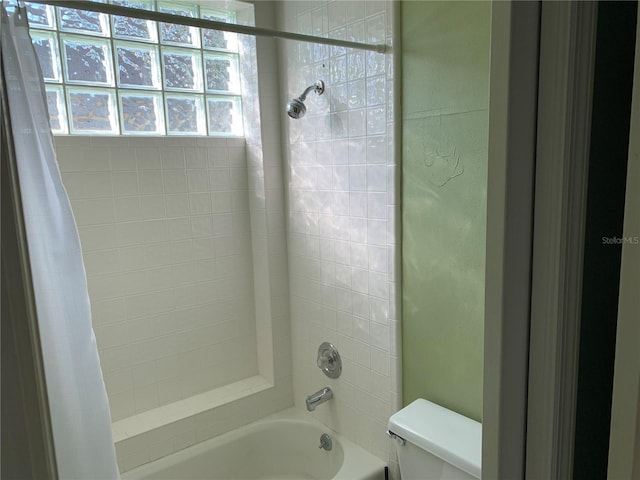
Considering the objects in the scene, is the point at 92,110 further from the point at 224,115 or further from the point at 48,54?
the point at 224,115

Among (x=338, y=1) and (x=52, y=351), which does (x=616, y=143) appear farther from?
(x=338, y=1)

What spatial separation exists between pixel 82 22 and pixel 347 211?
4.35 feet

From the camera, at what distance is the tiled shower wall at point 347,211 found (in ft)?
5.82

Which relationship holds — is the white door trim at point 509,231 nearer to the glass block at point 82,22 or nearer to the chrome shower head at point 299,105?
the chrome shower head at point 299,105

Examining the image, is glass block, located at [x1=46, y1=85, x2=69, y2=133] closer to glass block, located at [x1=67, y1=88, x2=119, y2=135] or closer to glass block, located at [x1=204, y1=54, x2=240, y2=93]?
glass block, located at [x1=67, y1=88, x2=119, y2=135]

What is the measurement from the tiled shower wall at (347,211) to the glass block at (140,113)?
1.92 ft

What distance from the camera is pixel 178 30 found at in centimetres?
216

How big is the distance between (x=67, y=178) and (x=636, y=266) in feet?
6.57

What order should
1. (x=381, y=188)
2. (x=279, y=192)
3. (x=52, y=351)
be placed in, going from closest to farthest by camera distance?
(x=52, y=351), (x=381, y=188), (x=279, y=192)

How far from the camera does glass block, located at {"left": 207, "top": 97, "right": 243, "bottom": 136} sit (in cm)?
230

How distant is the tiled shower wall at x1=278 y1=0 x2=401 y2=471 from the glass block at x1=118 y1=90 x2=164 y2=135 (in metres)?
0.59

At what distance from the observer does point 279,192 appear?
231 centimetres

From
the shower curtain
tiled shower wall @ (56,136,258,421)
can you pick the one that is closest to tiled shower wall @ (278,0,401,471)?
tiled shower wall @ (56,136,258,421)

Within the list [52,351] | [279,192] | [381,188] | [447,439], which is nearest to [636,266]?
[52,351]
